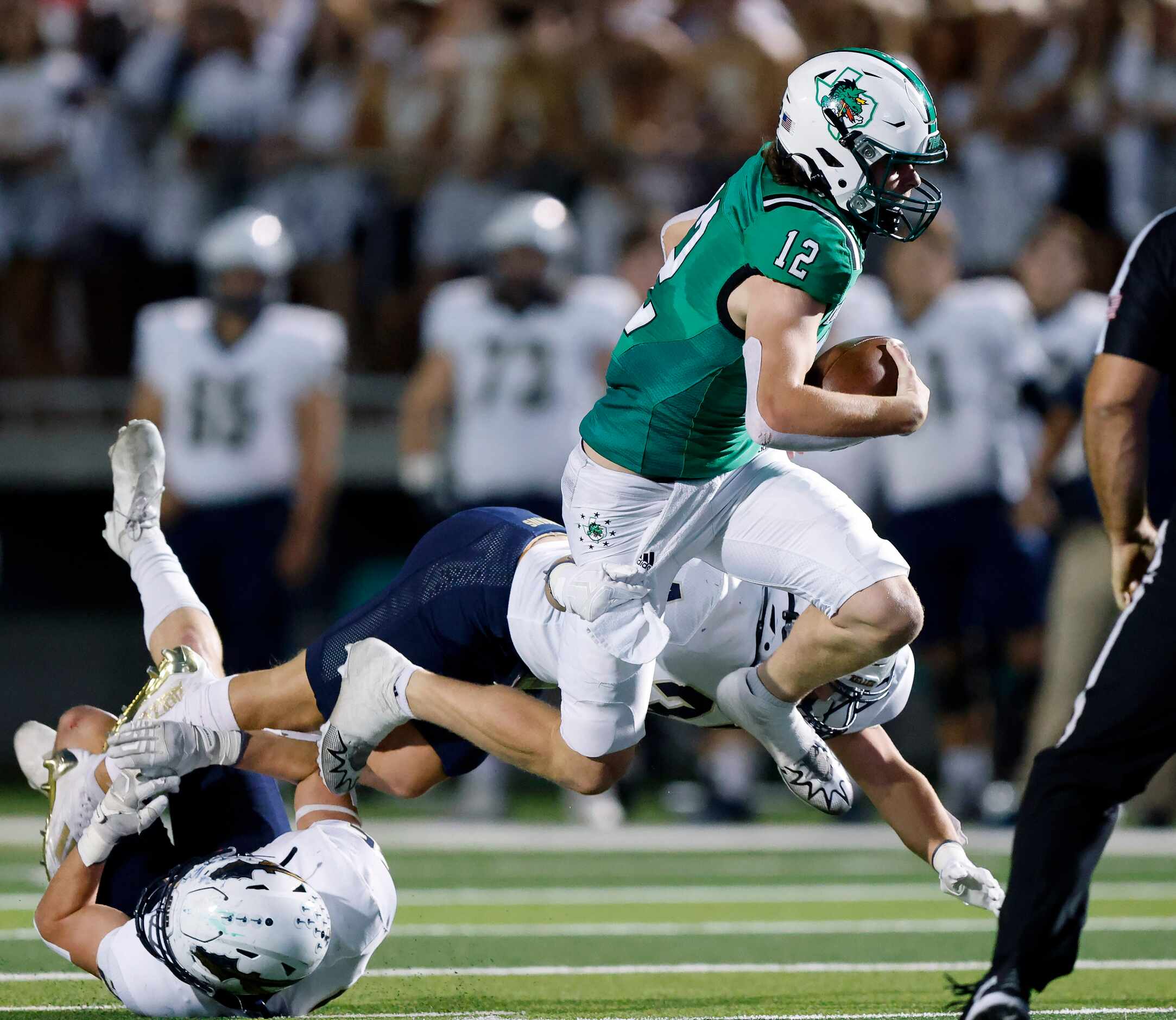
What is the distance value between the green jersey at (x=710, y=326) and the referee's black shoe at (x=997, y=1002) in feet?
4.86

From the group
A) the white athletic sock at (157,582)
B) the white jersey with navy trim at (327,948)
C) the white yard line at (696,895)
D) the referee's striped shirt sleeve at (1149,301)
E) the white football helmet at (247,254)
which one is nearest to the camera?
the referee's striped shirt sleeve at (1149,301)

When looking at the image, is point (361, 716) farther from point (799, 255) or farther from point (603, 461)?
point (799, 255)

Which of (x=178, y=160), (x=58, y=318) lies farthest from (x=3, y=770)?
(x=178, y=160)

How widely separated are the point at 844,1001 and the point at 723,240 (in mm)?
1645

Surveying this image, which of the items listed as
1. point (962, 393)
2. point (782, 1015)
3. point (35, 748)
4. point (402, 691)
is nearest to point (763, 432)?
point (402, 691)

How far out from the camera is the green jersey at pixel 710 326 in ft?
13.7

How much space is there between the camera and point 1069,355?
8039 millimetres

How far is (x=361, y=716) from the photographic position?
14.7 ft

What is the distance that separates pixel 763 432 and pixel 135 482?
1.86m

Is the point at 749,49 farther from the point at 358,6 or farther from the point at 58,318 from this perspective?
the point at 58,318

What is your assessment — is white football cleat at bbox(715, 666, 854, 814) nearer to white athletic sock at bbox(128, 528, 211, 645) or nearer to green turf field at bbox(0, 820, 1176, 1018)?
green turf field at bbox(0, 820, 1176, 1018)

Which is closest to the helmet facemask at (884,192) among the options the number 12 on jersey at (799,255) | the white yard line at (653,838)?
the number 12 on jersey at (799,255)

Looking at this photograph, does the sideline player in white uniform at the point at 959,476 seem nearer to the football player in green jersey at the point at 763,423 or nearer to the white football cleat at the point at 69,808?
the football player in green jersey at the point at 763,423

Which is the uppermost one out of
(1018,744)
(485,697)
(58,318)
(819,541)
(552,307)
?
(819,541)
